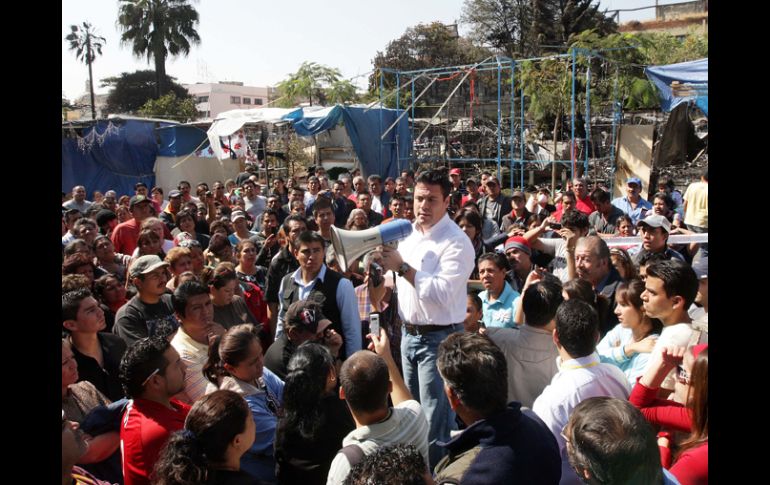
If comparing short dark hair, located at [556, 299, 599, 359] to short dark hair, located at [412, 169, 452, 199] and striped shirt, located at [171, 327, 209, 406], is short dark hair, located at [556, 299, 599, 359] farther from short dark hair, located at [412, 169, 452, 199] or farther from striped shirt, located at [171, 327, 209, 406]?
striped shirt, located at [171, 327, 209, 406]

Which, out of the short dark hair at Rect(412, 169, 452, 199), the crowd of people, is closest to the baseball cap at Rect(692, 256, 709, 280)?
the crowd of people

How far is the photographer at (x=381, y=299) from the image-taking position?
3.28 m

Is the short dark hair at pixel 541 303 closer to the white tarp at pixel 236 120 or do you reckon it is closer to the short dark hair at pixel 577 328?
the short dark hair at pixel 577 328

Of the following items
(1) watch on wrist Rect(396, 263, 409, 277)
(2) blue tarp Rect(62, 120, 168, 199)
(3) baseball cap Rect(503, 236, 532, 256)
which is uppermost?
(2) blue tarp Rect(62, 120, 168, 199)

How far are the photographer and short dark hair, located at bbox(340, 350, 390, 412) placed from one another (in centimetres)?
99

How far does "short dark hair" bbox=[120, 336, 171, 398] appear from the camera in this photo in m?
2.49

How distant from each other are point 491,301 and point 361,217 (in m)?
2.57

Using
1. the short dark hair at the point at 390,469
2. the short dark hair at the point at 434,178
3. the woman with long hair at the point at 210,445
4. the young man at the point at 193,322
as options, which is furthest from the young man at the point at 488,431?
the young man at the point at 193,322

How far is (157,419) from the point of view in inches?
96.0

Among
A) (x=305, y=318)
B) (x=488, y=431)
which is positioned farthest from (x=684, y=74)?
(x=488, y=431)

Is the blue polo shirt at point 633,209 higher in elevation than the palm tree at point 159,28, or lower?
lower

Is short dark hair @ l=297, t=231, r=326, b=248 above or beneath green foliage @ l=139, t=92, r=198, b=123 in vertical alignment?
beneath

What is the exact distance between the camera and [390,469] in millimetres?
1634

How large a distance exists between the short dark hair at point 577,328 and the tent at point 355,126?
41.9 feet
